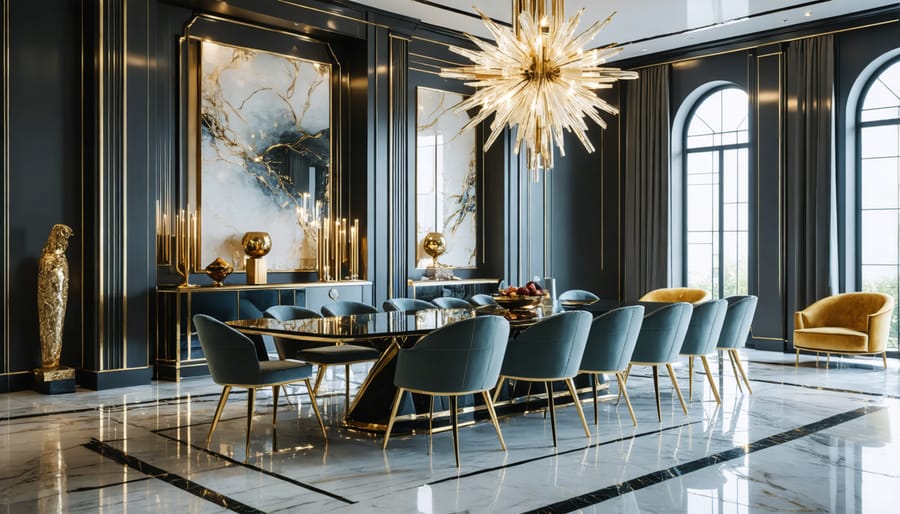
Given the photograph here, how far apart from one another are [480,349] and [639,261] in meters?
6.40

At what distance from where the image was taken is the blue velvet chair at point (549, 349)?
14.5 feet

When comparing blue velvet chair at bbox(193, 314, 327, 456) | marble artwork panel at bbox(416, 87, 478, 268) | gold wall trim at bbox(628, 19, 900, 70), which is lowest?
blue velvet chair at bbox(193, 314, 327, 456)

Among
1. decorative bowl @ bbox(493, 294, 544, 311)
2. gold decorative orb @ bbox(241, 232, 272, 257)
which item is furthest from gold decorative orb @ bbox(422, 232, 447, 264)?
decorative bowl @ bbox(493, 294, 544, 311)

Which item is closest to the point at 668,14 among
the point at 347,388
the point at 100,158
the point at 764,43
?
the point at 764,43

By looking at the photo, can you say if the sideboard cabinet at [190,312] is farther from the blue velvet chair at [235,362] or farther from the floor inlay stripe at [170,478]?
the blue velvet chair at [235,362]

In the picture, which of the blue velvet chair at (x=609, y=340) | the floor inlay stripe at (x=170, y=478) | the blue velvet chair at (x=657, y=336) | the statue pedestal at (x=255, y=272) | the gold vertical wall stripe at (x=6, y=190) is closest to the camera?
the floor inlay stripe at (x=170, y=478)

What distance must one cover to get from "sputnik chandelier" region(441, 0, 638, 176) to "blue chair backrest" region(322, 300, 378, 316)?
1.63 m

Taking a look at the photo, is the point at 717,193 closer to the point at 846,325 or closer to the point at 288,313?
the point at 846,325

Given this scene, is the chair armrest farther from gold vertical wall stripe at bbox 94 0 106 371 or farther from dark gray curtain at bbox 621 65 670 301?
gold vertical wall stripe at bbox 94 0 106 371

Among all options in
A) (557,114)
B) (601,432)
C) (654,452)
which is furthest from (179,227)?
(654,452)

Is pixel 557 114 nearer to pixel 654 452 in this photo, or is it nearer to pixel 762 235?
pixel 654 452

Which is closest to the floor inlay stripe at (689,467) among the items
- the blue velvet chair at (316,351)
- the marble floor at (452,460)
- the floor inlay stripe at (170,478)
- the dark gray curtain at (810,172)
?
the marble floor at (452,460)

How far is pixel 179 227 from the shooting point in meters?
6.90

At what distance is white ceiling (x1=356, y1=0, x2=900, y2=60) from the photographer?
311 inches
